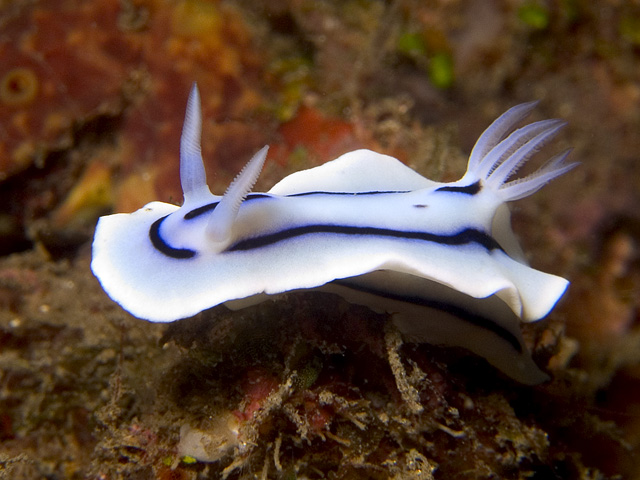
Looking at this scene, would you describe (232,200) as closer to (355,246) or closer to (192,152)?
(192,152)

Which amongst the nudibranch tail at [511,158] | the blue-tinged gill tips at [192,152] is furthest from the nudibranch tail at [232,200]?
the nudibranch tail at [511,158]

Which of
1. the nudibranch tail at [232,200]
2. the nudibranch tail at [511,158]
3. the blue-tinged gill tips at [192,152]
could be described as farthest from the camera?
the nudibranch tail at [511,158]

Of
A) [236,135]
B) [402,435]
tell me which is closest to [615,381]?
[402,435]

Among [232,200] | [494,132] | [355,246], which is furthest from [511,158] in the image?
[232,200]

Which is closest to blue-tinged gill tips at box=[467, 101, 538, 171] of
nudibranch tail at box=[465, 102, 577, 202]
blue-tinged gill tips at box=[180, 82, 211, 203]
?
nudibranch tail at box=[465, 102, 577, 202]

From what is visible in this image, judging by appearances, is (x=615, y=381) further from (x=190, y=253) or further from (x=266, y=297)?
(x=190, y=253)

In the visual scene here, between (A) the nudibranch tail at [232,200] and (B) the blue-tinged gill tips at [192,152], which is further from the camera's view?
(B) the blue-tinged gill tips at [192,152]

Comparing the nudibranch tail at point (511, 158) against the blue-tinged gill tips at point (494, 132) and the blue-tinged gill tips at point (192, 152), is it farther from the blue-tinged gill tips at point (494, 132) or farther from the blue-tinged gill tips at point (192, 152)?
the blue-tinged gill tips at point (192, 152)

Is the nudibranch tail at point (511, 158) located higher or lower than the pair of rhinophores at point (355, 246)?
higher
